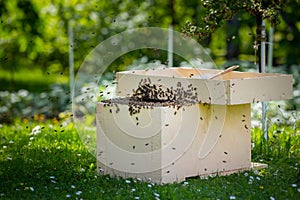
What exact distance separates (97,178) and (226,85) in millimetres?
1143

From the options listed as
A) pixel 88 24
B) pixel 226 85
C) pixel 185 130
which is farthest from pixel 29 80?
pixel 226 85

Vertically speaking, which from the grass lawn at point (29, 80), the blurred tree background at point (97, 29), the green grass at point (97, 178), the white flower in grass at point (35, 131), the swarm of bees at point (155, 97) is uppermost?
the blurred tree background at point (97, 29)

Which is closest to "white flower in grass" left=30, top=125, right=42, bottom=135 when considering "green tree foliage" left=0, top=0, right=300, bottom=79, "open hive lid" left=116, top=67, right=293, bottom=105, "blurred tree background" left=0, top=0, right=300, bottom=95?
"open hive lid" left=116, top=67, right=293, bottom=105

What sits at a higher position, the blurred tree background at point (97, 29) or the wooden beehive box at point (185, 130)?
the blurred tree background at point (97, 29)

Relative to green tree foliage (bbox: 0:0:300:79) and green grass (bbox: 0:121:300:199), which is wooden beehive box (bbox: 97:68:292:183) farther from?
green tree foliage (bbox: 0:0:300:79)

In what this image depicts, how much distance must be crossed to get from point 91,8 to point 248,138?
5100 millimetres

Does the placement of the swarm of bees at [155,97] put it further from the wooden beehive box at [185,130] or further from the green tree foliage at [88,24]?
the green tree foliage at [88,24]

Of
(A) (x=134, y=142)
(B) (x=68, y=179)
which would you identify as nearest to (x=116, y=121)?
(A) (x=134, y=142)

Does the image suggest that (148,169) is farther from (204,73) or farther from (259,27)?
(259,27)

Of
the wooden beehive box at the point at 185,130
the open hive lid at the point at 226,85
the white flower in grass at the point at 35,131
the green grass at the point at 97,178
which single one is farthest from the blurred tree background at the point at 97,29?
the wooden beehive box at the point at 185,130

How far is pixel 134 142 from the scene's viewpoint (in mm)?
4605

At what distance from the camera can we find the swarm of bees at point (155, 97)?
15.1 ft

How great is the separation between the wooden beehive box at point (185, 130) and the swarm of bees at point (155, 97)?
0.07 ft

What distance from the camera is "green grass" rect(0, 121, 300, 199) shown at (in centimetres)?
426
